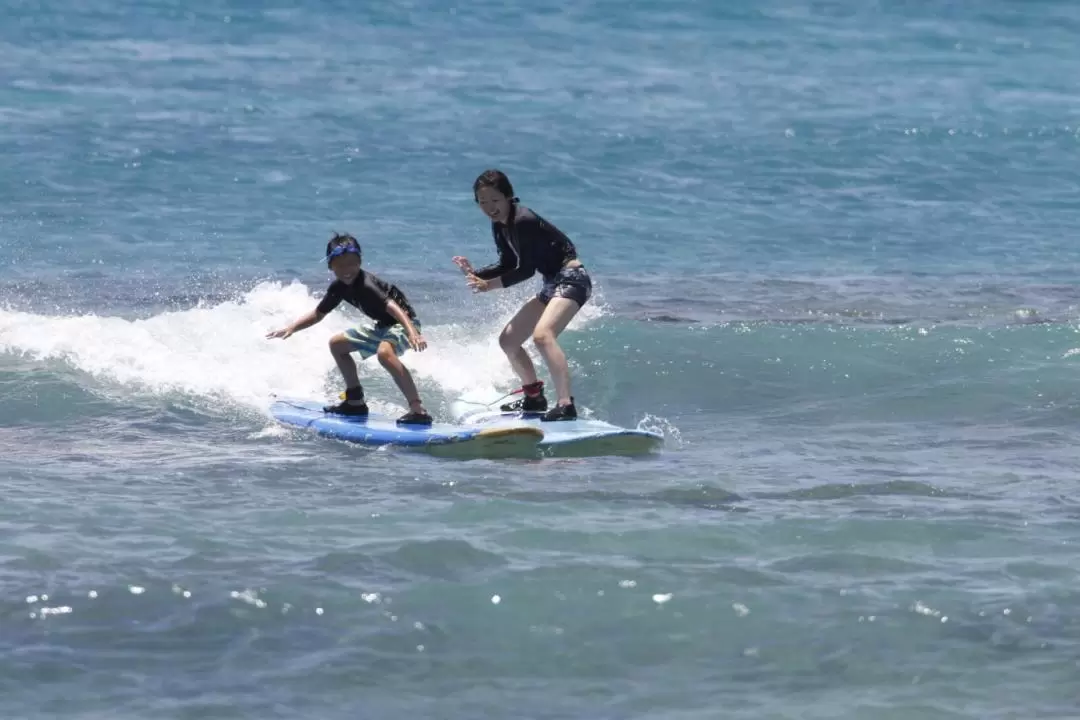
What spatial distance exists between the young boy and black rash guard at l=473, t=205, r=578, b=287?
58 centimetres

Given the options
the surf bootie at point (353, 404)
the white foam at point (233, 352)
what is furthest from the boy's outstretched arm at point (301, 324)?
the white foam at point (233, 352)

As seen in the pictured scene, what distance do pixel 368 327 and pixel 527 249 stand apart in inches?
44.6

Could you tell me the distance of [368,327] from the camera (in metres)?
10.3

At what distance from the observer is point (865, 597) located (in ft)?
23.0

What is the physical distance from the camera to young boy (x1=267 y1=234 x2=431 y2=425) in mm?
9977

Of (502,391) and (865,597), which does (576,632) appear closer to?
(865,597)

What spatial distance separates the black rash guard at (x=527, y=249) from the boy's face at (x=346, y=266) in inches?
29.4

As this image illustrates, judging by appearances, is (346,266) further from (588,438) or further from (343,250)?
(588,438)

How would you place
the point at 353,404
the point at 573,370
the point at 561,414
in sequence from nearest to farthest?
the point at 561,414, the point at 353,404, the point at 573,370

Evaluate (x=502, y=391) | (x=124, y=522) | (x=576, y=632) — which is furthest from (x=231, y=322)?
(x=576, y=632)

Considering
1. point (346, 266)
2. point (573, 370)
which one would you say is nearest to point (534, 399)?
point (346, 266)

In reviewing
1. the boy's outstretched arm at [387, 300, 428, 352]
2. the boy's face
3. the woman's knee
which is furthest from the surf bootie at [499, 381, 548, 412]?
the boy's face

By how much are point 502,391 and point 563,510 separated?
3.97 metres

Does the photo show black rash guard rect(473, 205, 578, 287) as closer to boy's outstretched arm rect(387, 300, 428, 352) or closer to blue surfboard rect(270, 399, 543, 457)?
boy's outstretched arm rect(387, 300, 428, 352)
